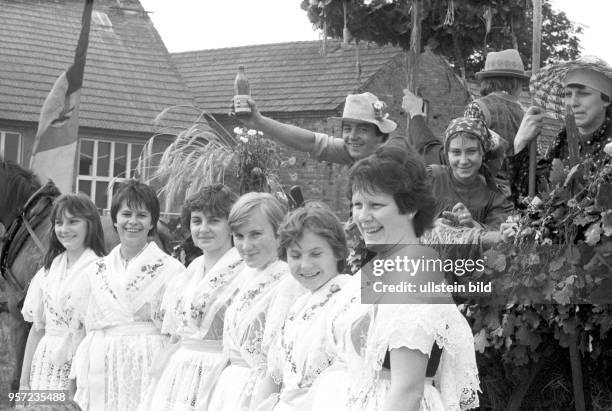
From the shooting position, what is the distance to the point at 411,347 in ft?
10.1

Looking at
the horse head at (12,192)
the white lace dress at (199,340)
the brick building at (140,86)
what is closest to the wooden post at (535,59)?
the white lace dress at (199,340)

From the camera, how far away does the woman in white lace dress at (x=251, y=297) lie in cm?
461

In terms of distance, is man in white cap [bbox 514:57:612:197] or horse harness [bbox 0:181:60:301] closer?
man in white cap [bbox 514:57:612:197]

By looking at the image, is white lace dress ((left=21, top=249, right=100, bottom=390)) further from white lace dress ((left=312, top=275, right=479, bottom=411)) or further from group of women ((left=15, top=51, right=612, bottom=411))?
white lace dress ((left=312, top=275, right=479, bottom=411))

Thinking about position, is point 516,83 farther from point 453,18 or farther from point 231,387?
point 453,18

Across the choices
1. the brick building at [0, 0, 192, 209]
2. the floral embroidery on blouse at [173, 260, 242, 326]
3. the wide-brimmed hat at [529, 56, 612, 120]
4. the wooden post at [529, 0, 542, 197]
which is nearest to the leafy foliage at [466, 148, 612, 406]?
the wooden post at [529, 0, 542, 197]

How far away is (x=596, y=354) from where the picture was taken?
4.12m

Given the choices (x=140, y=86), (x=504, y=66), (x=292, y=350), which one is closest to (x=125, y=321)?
(x=292, y=350)

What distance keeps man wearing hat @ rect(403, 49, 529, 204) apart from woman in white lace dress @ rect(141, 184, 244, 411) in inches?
48.5

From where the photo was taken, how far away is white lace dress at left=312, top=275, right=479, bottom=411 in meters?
3.10

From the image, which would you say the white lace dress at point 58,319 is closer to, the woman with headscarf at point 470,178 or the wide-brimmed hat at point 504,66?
the woman with headscarf at point 470,178

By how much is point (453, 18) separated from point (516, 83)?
5.56 meters

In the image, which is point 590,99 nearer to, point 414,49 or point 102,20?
point 414,49

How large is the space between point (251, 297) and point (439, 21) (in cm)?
776
